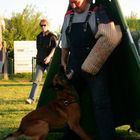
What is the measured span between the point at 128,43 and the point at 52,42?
4.64 m

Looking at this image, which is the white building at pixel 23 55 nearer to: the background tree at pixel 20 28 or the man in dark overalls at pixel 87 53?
the background tree at pixel 20 28

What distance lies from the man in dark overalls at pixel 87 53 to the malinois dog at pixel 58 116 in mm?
285

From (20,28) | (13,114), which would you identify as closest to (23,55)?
(20,28)

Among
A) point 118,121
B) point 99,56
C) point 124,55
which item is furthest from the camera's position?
point 118,121

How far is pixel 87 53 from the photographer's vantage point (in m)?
5.08

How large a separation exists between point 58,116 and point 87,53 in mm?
1003

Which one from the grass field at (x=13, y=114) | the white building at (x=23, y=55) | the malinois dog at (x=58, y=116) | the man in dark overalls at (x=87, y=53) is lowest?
the white building at (x=23, y=55)

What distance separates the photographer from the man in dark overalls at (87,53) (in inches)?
198

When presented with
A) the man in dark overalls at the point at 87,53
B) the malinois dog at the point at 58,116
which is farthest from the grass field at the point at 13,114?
the man in dark overalls at the point at 87,53

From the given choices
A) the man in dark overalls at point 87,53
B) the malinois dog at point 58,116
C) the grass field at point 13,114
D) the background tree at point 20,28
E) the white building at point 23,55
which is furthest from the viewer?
the background tree at point 20,28

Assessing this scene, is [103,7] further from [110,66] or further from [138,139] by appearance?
[138,139]

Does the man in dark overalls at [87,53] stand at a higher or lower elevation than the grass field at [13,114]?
higher

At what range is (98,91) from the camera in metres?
5.07

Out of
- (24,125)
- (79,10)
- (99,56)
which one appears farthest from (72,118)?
(79,10)
